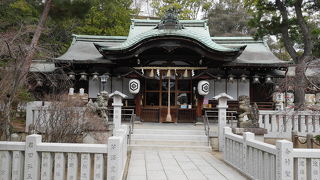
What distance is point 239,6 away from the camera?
3691cm

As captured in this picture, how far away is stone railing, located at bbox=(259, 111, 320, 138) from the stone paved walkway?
3275 millimetres

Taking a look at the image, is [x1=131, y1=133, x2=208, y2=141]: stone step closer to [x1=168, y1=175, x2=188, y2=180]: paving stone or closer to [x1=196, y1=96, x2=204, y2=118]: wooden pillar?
[x1=196, y1=96, x2=204, y2=118]: wooden pillar

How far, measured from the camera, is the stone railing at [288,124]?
426 inches

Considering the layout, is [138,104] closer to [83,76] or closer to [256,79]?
[83,76]

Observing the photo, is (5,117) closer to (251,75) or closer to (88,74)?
(88,74)

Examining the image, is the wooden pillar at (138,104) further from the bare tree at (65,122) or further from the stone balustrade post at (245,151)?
the stone balustrade post at (245,151)

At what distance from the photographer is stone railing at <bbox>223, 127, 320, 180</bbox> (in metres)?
4.69

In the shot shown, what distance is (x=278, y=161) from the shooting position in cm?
477

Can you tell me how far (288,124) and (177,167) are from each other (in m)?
6.20

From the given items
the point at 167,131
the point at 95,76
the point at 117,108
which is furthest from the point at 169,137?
the point at 95,76

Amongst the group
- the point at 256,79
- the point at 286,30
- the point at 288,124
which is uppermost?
the point at 286,30

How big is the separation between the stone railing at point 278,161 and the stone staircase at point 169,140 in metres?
3.86

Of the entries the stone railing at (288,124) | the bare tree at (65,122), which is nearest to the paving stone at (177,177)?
the bare tree at (65,122)

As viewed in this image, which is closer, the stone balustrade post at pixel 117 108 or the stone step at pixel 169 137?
the stone balustrade post at pixel 117 108
